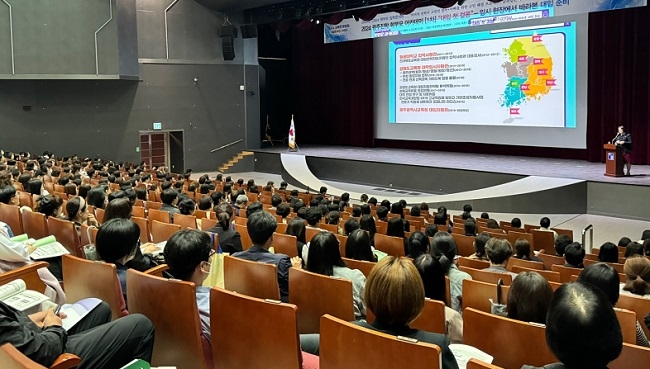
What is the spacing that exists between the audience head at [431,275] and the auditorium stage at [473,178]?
7959 millimetres

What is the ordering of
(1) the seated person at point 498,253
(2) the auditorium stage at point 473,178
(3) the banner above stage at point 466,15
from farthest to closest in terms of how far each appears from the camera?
(3) the banner above stage at point 466,15
(2) the auditorium stage at point 473,178
(1) the seated person at point 498,253

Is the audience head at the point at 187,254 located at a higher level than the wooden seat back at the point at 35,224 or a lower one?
higher

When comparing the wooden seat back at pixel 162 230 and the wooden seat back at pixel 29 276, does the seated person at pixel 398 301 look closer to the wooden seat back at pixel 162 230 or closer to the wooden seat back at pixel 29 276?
the wooden seat back at pixel 29 276

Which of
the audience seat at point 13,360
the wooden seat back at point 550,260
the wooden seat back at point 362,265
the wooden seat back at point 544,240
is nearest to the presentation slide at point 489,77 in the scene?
the wooden seat back at point 544,240

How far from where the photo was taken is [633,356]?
222cm

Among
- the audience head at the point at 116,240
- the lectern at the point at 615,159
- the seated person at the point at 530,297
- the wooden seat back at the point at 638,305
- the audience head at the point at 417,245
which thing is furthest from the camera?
the lectern at the point at 615,159

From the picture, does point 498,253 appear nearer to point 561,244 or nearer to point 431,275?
point 431,275

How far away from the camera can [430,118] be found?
15.9 meters

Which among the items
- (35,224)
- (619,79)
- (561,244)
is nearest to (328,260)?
(35,224)

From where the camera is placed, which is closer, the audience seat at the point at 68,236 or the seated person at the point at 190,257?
the seated person at the point at 190,257

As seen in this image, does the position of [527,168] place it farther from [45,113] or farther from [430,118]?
[45,113]

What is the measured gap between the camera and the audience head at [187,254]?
2.78 meters

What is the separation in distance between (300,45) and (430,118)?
627cm

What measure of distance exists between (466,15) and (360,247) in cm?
1115
